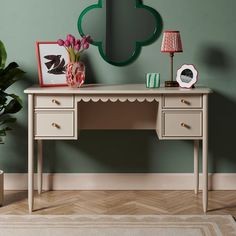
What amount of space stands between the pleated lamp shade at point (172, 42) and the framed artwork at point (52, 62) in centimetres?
73

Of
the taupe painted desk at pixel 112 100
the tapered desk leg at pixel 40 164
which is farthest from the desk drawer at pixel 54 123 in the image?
the tapered desk leg at pixel 40 164

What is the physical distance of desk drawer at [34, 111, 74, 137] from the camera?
3576 mm

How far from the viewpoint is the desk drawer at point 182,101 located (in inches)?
141

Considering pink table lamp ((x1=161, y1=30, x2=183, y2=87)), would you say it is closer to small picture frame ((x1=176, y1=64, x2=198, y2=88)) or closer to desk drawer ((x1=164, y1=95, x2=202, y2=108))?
small picture frame ((x1=176, y1=64, x2=198, y2=88))

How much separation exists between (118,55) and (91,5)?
42cm

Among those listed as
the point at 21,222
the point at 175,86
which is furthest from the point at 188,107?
the point at 21,222

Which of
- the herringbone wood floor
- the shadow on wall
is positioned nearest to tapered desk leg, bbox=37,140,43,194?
the herringbone wood floor

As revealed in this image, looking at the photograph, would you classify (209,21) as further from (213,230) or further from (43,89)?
(213,230)

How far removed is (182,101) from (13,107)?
118 centimetres

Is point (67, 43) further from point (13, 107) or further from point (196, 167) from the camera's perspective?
point (196, 167)

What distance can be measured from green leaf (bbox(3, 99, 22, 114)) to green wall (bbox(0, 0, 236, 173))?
314 millimetres

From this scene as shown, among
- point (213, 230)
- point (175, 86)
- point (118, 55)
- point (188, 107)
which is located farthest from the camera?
point (118, 55)

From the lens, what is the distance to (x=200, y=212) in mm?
3600

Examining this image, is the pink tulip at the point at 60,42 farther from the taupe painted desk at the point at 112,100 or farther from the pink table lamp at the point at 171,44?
the pink table lamp at the point at 171,44
